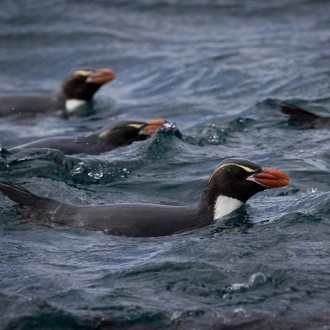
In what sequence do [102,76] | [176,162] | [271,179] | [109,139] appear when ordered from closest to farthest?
[271,179] < [176,162] < [109,139] < [102,76]

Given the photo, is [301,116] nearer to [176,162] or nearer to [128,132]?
[176,162]

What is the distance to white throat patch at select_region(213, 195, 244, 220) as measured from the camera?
8000 millimetres

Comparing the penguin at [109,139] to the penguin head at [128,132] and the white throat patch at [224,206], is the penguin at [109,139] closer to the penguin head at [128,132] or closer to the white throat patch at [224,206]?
the penguin head at [128,132]

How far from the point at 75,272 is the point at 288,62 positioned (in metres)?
9.58

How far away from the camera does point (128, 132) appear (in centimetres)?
1111

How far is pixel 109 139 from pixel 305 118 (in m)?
2.69

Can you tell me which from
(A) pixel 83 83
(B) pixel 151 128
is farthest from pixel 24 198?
(A) pixel 83 83

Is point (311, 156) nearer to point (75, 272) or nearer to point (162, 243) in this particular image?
point (162, 243)

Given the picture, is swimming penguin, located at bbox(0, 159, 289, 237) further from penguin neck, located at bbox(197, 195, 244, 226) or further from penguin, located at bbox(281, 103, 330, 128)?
penguin, located at bbox(281, 103, 330, 128)

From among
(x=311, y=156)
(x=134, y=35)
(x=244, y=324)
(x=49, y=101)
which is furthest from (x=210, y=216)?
(x=134, y=35)

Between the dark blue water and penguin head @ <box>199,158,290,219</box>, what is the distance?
0.18 meters

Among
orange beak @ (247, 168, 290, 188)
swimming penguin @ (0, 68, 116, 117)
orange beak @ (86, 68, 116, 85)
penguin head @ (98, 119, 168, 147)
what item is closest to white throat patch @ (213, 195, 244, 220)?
orange beak @ (247, 168, 290, 188)

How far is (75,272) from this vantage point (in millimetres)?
6852

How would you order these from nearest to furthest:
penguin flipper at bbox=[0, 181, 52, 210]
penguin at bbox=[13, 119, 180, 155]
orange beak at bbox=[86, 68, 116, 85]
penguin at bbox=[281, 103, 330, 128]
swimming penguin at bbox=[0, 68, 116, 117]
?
penguin flipper at bbox=[0, 181, 52, 210]
penguin at bbox=[13, 119, 180, 155]
penguin at bbox=[281, 103, 330, 128]
swimming penguin at bbox=[0, 68, 116, 117]
orange beak at bbox=[86, 68, 116, 85]
